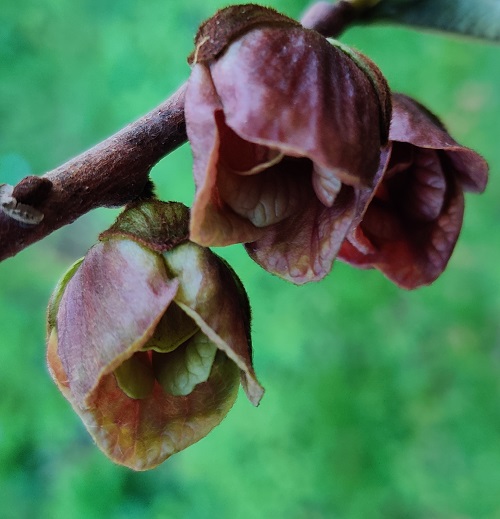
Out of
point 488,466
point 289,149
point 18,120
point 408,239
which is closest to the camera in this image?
point 289,149

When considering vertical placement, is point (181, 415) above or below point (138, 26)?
above

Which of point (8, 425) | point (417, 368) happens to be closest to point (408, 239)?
point (417, 368)

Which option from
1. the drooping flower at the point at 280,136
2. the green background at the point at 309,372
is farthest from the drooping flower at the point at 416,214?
the green background at the point at 309,372

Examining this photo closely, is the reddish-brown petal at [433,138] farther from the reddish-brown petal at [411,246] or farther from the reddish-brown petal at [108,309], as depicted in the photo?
the reddish-brown petal at [108,309]

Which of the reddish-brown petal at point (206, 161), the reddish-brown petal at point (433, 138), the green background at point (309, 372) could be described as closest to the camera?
the reddish-brown petal at point (206, 161)

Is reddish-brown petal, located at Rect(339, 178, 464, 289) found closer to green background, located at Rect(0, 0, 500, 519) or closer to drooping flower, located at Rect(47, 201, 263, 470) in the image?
drooping flower, located at Rect(47, 201, 263, 470)

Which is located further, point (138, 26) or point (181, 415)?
point (138, 26)

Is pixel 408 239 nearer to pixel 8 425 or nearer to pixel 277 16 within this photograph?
pixel 277 16

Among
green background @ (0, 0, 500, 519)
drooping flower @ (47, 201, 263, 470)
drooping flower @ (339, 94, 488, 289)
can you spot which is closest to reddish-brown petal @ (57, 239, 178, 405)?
drooping flower @ (47, 201, 263, 470)
